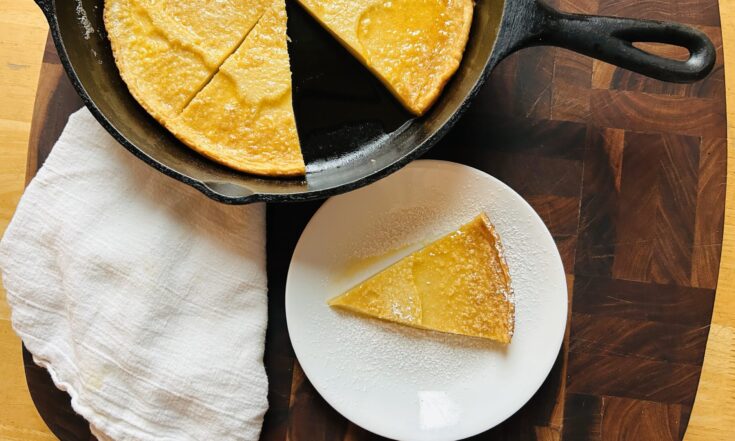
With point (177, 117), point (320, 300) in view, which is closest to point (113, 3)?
point (177, 117)

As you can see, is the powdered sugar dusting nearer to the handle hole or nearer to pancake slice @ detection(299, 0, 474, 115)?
pancake slice @ detection(299, 0, 474, 115)

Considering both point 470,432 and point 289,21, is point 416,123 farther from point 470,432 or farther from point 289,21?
point 470,432

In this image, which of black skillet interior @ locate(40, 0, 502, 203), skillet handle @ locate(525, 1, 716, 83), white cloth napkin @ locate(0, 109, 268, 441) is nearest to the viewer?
skillet handle @ locate(525, 1, 716, 83)

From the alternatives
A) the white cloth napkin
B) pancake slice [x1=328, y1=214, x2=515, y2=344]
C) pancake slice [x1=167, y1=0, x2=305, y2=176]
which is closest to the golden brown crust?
pancake slice [x1=167, y1=0, x2=305, y2=176]

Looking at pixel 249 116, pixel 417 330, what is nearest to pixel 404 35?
pixel 249 116

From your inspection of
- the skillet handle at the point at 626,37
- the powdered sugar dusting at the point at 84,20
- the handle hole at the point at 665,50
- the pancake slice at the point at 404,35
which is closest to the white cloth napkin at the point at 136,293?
the powdered sugar dusting at the point at 84,20
